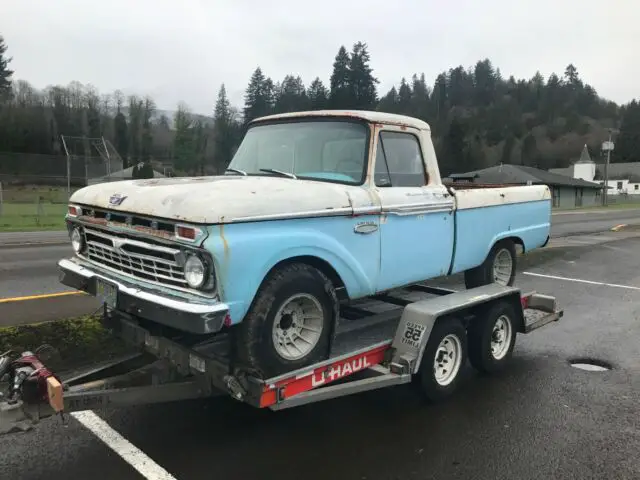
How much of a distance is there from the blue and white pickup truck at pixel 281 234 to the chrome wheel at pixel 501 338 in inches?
28.0

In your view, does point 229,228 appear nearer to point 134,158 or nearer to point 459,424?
point 459,424

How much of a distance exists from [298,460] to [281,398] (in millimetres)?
527

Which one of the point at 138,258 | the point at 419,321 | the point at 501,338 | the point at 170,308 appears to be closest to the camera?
the point at 170,308

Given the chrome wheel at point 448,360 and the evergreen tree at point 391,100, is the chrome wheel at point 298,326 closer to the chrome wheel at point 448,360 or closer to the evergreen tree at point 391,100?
the chrome wheel at point 448,360

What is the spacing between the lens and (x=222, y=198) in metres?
3.44

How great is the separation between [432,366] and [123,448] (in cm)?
247

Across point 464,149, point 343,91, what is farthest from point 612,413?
point 464,149

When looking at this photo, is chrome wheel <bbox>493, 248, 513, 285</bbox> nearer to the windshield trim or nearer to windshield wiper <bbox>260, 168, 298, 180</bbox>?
the windshield trim

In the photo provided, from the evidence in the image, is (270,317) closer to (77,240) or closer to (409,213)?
(409,213)

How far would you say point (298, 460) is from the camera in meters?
3.78

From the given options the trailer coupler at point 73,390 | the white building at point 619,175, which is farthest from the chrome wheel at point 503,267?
the white building at point 619,175

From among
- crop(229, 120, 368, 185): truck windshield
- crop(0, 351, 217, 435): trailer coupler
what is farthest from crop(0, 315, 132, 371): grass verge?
crop(229, 120, 368, 185): truck windshield

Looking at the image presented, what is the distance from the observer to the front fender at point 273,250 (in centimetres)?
334

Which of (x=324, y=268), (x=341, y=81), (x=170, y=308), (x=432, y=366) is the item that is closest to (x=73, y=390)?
(x=170, y=308)
